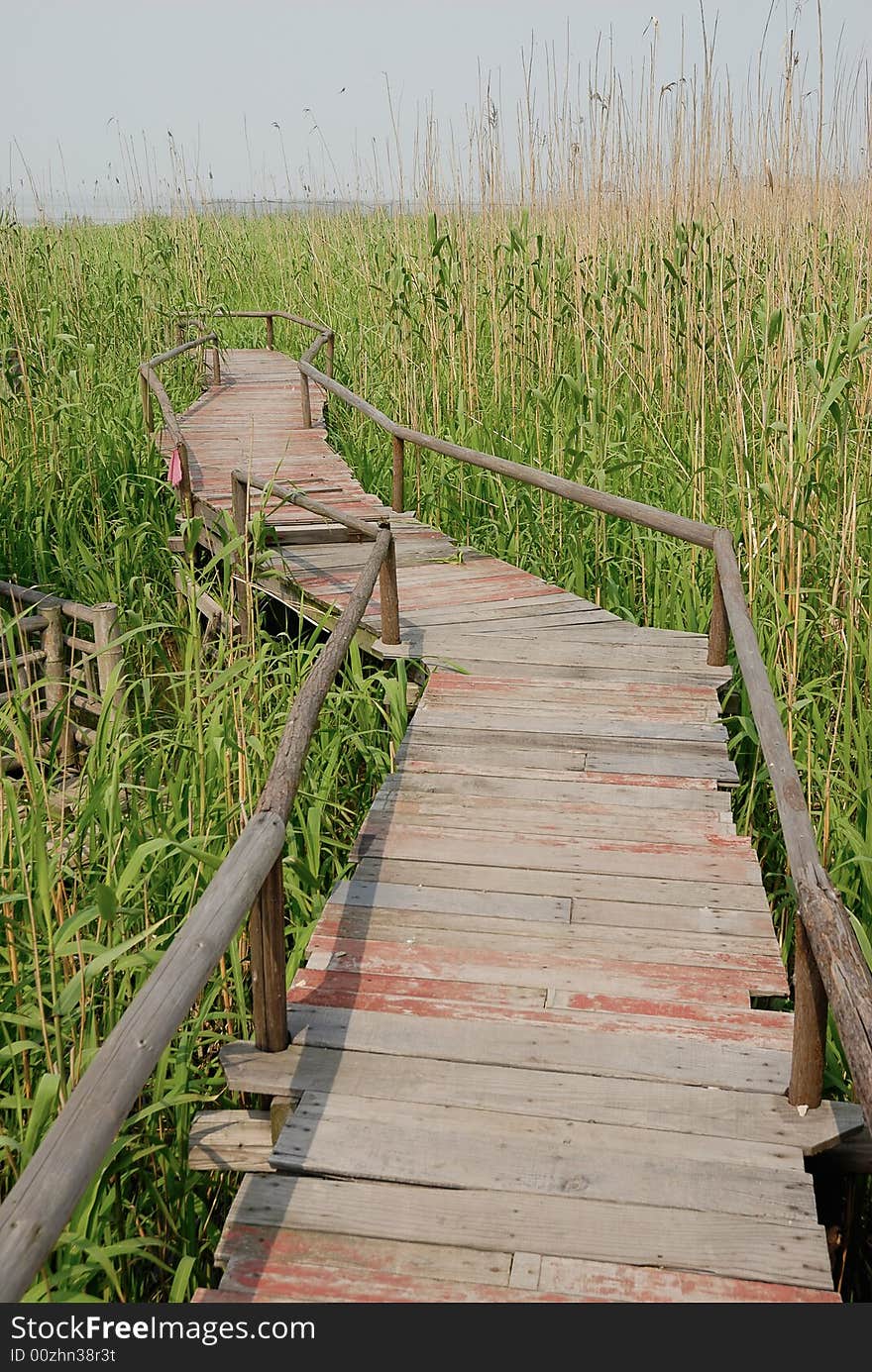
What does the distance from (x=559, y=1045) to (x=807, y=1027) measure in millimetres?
490

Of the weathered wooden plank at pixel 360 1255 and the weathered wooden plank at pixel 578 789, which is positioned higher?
the weathered wooden plank at pixel 578 789

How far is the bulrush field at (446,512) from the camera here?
2.42 meters

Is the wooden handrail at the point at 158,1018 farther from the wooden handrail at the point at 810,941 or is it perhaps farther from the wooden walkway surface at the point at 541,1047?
the wooden handrail at the point at 810,941

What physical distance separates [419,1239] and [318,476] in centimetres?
589

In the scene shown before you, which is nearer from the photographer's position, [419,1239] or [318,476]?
[419,1239]

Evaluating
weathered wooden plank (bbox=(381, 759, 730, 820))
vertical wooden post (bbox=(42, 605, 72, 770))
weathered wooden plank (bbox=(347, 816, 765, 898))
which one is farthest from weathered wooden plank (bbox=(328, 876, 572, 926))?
vertical wooden post (bbox=(42, 605, 72, 770))

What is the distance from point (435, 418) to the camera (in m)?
6.66

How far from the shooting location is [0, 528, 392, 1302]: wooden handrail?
1.27 meters

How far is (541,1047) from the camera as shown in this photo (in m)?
2.40

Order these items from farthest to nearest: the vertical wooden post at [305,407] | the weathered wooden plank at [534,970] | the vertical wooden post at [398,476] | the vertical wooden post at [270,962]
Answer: the vertical wooden post at [305,407]
the vertical wooden post at [398,476]
the weathered wooden plank at [534,970]
the vertical wooden post at [270,962]

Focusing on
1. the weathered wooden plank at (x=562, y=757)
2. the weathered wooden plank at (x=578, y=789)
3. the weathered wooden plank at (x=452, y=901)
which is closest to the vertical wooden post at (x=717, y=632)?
the weathered wooden plank at (x=562, y=757)

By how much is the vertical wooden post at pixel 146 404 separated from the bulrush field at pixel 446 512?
0.09 metres
